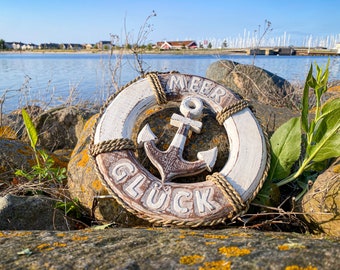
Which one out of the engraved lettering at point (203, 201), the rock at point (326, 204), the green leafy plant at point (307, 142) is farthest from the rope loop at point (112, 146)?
the rock at point (326, 204)

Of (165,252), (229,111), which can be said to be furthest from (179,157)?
(165,252)

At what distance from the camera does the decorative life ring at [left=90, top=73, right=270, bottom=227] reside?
220 centimetres

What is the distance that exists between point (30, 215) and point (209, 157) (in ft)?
4.01

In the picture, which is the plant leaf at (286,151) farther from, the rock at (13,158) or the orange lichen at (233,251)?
the rock at (13,158)

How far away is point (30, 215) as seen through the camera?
7.20 ft

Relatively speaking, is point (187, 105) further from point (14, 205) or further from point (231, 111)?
point (14, 205)

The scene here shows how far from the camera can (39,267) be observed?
121 cm

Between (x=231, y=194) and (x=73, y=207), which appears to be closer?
(x=231, y=194)

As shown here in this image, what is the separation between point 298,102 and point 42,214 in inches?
204

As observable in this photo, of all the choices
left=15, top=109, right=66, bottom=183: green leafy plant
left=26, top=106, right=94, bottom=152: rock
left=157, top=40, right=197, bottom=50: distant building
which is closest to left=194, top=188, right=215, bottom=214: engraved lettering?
left=15, top=109, right=66, bottom=183: green leafy plant

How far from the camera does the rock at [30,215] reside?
2.12 meters

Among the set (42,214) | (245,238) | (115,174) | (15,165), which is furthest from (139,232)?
(15,165)

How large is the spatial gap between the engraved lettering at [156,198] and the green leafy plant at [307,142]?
695 mm

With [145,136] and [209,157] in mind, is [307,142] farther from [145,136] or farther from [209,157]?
[145,136]
